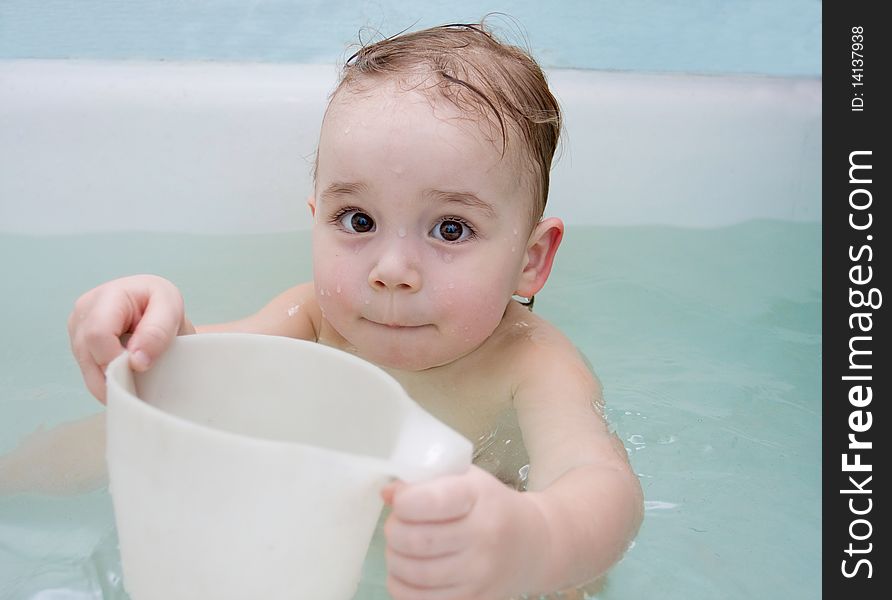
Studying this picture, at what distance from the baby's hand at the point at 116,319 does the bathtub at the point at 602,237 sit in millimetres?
336

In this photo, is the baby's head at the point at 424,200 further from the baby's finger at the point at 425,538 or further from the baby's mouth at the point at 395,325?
the baby's finger at the point at 425,538

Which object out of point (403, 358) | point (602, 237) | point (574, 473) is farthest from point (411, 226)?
point (602, 237)

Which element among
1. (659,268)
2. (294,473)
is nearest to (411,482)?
(294,473)

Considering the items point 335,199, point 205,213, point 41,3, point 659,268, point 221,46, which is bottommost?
point 659,268

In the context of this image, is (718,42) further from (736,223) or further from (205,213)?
(205,213)

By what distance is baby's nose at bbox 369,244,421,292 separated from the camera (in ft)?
3.05

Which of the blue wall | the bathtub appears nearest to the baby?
the bathtub

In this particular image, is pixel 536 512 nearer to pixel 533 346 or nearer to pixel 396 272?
pixel 396 272

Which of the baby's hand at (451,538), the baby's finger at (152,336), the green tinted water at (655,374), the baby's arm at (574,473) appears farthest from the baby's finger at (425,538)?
the green tinted water at (655,374)

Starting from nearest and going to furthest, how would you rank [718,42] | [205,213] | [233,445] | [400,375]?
1. [233,445]
2. [400,375]
3. [205,213]
4. [718,42]

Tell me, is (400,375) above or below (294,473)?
below

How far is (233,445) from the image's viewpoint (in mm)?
546
